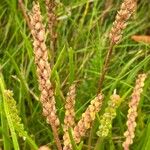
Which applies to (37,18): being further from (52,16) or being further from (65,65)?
(65,65)

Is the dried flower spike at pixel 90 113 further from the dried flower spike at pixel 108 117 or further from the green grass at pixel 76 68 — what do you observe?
the green grass at pixel 76 68

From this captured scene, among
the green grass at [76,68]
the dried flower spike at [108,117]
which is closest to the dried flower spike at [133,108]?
the dried flower spike at [108,117]

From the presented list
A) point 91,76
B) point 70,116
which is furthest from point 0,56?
point 70,116

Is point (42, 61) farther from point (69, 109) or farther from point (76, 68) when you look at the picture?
point (76, 68)

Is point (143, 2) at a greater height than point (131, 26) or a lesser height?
greater

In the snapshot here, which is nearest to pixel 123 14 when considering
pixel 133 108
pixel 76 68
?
pixel 133 108

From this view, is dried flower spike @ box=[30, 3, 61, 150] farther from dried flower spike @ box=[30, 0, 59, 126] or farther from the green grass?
the green grass

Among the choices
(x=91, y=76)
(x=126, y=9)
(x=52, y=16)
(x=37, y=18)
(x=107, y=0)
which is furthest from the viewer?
(x=107, y=0)

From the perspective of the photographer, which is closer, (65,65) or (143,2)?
(65,65)
